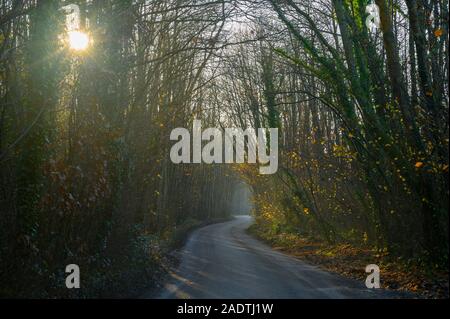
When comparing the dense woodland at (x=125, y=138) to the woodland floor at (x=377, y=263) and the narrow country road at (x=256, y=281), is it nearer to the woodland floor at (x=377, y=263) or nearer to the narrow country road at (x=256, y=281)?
the woodland floor at (x=377, y=263)

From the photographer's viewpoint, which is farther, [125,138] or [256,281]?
[125,138]

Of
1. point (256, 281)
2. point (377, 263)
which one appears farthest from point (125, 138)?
point (377, 263)

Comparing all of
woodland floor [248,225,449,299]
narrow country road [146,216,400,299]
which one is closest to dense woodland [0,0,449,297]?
woodland floor [248,225,449,299]

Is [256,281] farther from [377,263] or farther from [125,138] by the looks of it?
[125,138]

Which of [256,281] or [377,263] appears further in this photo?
[377,263]

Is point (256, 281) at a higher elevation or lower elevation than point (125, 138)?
lower

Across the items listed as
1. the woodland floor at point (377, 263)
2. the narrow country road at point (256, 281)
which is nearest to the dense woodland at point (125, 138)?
the woodland floor at point (377, 263)

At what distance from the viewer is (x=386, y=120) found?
15.8 meters

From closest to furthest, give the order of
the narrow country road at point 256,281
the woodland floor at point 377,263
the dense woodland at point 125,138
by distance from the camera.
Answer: the dense woodland at point 125,138 → the narrow country road at point 256,281 → the woodland floor at point 377,263

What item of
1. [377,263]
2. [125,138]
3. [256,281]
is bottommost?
[377,263]

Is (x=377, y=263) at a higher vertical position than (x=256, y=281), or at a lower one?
lower
